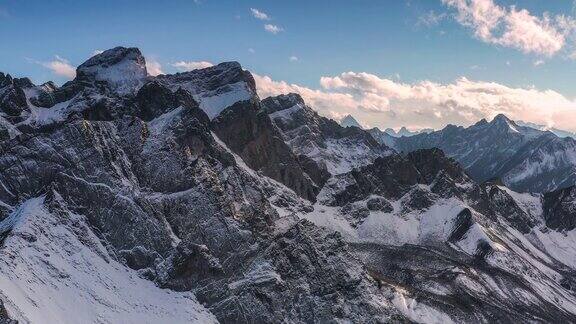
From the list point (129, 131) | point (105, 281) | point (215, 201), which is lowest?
point (105, 281)

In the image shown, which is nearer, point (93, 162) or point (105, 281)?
point (105, 281)

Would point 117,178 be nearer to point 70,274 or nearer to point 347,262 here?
point 70,274

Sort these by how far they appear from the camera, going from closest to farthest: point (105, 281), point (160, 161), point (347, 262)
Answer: point (105, 281), point (347, 262), point (160, 161)

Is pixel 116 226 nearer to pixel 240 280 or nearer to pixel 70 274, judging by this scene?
pixel 70 274

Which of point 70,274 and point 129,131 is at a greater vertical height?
point 129,131

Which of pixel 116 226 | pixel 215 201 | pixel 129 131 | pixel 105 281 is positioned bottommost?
pixel 105 281

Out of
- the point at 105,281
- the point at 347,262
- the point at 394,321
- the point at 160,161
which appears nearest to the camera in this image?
the point at 105,281

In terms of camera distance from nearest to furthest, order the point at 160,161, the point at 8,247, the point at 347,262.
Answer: the point at 8,247
the point at 347,262
the point at 160,161

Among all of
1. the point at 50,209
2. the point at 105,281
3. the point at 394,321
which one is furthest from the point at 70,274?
the point at 394,321

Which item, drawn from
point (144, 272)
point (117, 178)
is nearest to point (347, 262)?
point (144, 272)
